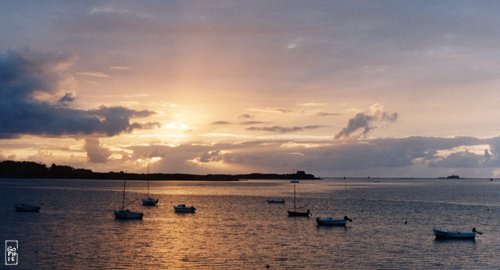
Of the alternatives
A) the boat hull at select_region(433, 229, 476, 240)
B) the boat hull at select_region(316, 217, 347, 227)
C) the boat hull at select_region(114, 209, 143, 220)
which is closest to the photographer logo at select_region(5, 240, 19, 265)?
the boat hull at select_region(114, 209, 143, 220)

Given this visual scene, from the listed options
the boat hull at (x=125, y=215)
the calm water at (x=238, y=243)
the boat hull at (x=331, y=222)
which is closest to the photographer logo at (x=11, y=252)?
the calm water at (x=238, y=243)

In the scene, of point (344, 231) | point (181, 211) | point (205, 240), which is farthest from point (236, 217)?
point (205, 240)

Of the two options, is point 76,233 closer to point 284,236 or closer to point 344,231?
point 284,236

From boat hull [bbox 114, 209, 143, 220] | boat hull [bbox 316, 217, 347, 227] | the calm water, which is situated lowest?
the calm water

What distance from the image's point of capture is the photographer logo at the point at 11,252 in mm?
51647

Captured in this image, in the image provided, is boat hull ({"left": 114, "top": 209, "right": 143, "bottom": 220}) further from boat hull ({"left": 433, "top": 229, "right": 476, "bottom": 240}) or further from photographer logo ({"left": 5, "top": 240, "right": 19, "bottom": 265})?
boat hull ({"left": 433, "top": 229, "right": 476, "bottom": 240})

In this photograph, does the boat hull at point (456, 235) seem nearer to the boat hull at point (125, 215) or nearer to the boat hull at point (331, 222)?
the boat hull at point (331, 222)

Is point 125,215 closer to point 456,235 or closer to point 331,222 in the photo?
point 331,222

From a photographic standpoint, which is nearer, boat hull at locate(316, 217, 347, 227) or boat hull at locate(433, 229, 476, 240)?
boat hull at locate(433, 229, 476, 240)

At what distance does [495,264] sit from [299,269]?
2208 centimetres

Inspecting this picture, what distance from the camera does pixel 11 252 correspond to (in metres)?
56.2

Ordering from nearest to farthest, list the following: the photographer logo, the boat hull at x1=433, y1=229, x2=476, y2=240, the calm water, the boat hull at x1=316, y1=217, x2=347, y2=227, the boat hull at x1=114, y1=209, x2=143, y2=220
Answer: the photographer logo < the calm water < the boat hull at x1=433, y1=229, x2=476, y2=240 < the boat hull at x1=316, y1=217, x2=347, y2=227 < the boat hull at x1=114, y1=209, x2=143, y2=220

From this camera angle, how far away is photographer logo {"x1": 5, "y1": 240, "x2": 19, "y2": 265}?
5165cm

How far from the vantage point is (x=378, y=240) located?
240ft
